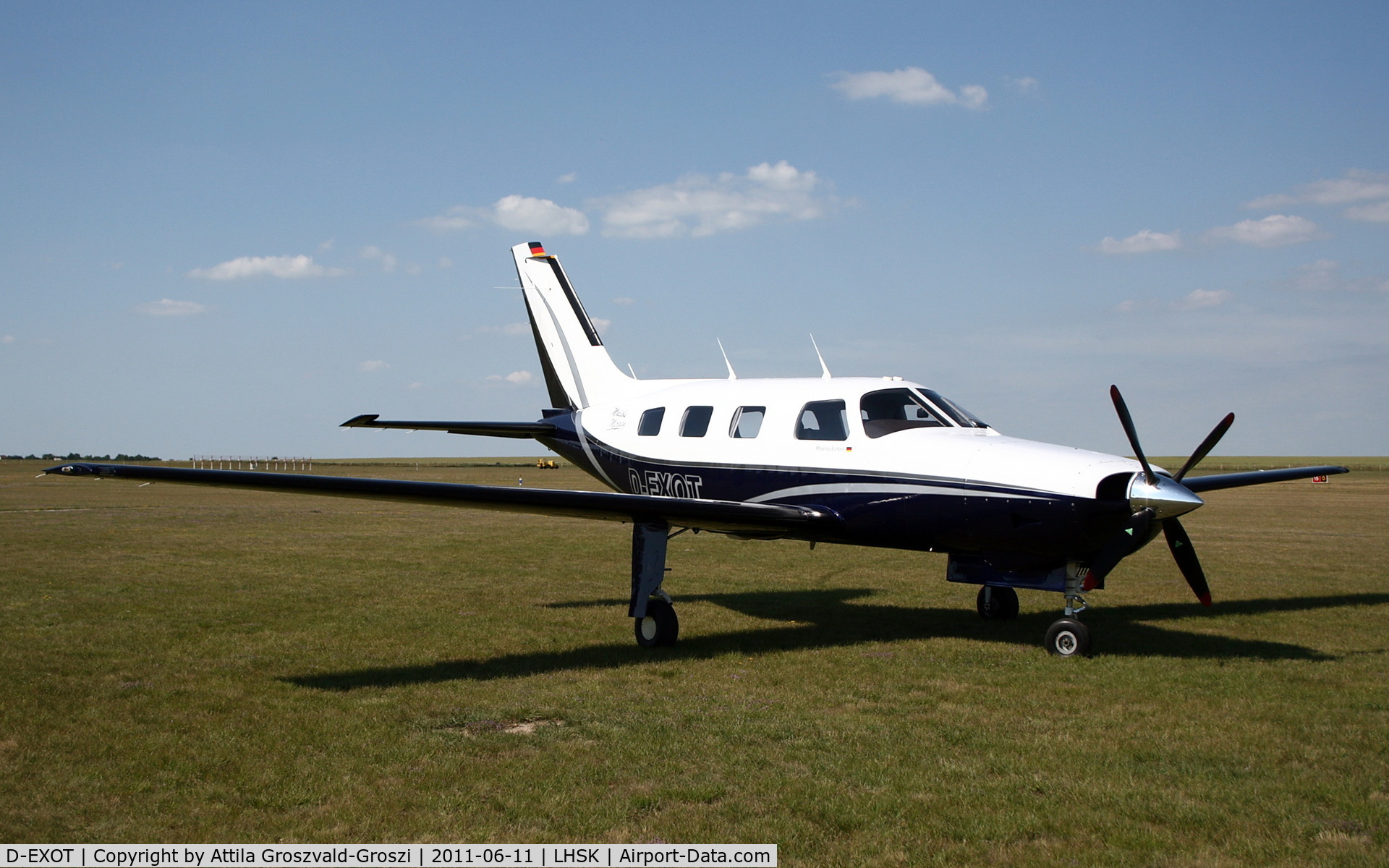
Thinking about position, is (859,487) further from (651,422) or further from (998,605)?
(651,422)

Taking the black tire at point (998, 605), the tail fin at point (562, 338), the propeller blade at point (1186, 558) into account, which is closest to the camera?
the propeller blade at point (1186, 558)

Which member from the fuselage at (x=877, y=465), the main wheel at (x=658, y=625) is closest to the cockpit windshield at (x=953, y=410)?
the fuselage at (x=877, y=465)

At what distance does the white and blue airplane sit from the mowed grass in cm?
104

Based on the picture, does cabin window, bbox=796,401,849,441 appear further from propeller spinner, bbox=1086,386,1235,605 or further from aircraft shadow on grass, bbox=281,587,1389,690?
propeller spinner, bbox=1086,386,1235,605

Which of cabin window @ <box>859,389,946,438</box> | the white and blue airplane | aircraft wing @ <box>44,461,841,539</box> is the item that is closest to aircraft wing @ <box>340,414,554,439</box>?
the white and blue airplane

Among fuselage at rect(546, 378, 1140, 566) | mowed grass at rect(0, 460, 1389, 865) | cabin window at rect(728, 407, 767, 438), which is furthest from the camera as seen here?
cabin window at rect(728, 407, 767, 438)

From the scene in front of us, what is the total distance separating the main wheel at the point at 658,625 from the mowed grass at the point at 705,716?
0.91ft

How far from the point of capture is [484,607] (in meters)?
14.4

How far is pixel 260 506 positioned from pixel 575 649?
93.1 ft

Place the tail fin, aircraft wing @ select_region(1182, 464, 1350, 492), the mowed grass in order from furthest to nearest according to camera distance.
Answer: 1. the tail fin
2. aircraft wing @ select_region(1182, 464, 1350, 492)
3. the mowed grass

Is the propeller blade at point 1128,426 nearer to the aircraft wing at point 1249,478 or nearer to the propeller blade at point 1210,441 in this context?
the propeller blade at point 1210,441

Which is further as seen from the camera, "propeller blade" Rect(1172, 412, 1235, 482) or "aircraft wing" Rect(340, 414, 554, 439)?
"aircraft wing" Rect(340, 414, 554, 439)

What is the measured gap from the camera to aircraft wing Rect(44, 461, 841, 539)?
908 cm

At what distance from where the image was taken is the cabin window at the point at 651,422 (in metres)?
14.9
